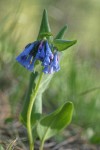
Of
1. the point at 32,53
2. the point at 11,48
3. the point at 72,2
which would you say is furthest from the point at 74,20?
the point at 32,53

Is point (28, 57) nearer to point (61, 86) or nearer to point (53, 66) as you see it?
point (53, 66)

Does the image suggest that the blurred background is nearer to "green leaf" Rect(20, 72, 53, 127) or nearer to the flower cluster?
Result: "green leaf" Rect(20, 72, 53, 127)

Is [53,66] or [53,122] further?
[53,122]

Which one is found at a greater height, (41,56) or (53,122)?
(41,56)

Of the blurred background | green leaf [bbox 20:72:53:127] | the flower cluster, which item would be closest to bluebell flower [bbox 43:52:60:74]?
the flower cluster

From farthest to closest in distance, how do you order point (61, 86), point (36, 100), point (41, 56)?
point (61, 86), point (36, 100), point (41, 56)

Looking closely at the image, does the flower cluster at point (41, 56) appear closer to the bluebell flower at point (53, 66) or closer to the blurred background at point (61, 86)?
the bluebell flower at point (53, 66)

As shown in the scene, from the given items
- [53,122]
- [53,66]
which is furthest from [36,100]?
[53,66]
